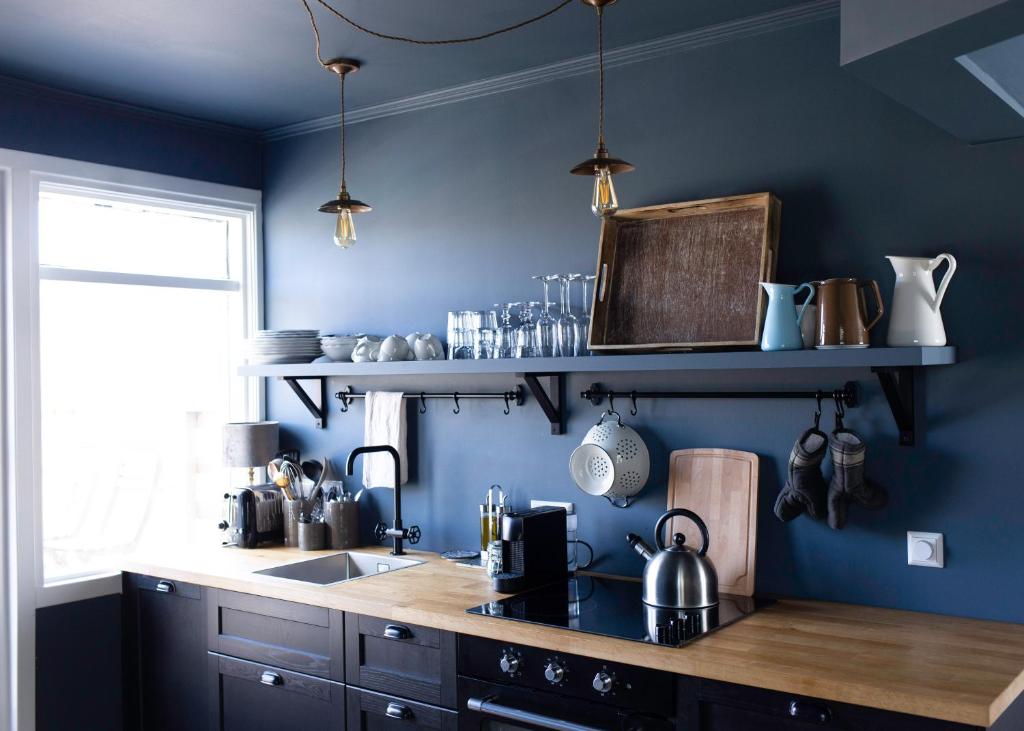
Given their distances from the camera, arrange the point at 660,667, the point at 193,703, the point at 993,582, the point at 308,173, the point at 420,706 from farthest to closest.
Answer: the point at 308,173
the point at 193,703
the point at 420,706
the point at 993,582
the point at 660,667

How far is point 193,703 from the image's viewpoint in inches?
129

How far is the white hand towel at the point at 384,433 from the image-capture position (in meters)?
3.54

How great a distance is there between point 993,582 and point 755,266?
1014mm

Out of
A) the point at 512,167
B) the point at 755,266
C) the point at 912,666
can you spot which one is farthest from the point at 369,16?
the point at 912,666

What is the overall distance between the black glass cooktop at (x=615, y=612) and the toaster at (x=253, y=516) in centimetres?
134

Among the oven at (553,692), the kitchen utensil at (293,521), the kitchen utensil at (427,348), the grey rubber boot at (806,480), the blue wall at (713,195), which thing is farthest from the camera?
the kitchen utensil at (293,521)

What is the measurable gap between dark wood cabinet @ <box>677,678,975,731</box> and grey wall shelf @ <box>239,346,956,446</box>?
0.78 meters

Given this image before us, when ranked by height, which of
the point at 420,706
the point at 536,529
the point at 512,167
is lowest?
the point at 420,706

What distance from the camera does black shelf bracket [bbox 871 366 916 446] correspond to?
7.96ft

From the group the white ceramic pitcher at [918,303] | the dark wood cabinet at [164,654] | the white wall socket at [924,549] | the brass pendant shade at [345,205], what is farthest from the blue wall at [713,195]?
the dark wood cabinet at [164,654]

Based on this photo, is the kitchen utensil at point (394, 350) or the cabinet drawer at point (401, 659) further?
the kitchen utensil at point (394, 350)

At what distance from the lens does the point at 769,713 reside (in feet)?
6.68

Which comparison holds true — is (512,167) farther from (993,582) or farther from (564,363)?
(993,582)

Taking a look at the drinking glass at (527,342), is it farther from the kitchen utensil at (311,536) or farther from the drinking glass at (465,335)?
the kitchen utensil at (311,536)
